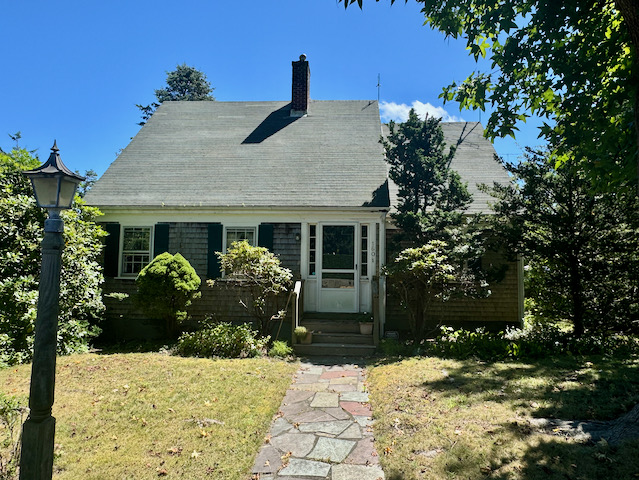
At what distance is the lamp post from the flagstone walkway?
166cm

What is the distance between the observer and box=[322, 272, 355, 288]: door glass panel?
377 inches

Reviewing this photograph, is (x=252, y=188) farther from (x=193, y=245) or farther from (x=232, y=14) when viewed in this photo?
(x=232, y=14)

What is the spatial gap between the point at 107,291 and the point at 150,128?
19.2 ft

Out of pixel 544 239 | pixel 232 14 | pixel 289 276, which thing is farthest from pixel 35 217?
pixel 544 239

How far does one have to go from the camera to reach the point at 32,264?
297 inches

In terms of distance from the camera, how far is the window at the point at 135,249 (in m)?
10.0

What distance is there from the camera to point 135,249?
10062mm

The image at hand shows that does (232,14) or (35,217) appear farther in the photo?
(232,14)

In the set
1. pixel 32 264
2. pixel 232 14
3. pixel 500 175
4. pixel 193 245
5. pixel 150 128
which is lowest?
pixel 32 264

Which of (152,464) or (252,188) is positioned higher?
(252,188)

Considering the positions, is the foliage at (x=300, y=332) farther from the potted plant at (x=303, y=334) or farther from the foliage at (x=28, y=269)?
the foliage at (x=28, y=269)

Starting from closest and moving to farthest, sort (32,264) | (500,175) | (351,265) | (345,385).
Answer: (345,385) < (32,264) < (351,265) < (500,175)

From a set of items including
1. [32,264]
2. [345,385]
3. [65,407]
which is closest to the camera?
[65,407]

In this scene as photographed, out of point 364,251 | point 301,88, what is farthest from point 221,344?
point 301,88
